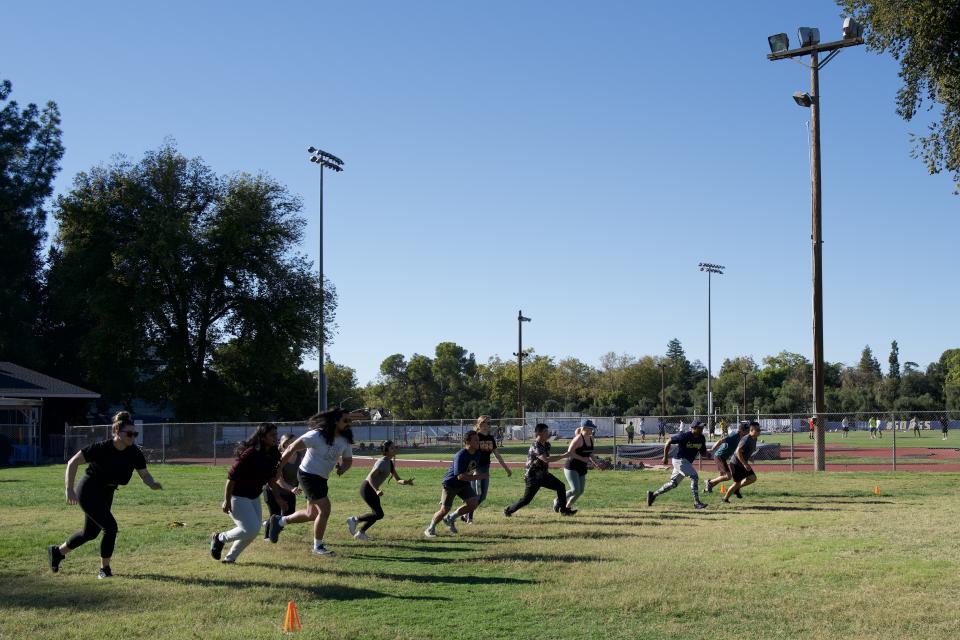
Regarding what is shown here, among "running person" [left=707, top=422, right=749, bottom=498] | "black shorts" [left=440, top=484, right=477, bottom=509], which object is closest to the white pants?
"black shorts" [left=440, top=484, right=477, bottom=509]

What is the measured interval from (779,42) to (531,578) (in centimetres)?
2540

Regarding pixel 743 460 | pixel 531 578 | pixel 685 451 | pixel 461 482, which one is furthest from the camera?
pixel 743 460

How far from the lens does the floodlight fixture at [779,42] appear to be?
3078cm

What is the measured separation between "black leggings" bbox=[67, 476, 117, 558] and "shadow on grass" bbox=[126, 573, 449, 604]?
51 cm

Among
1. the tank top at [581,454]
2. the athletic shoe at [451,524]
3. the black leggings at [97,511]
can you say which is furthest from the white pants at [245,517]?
the tank top at [581,454]

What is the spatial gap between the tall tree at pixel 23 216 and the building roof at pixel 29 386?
3.66 m

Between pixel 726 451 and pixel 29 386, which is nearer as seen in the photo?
pixel 726 451

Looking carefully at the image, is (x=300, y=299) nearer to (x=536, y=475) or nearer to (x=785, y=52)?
(x=785, y=52)

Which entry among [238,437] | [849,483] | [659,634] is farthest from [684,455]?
[238,437]

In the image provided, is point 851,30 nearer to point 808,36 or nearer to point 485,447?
point 808,36

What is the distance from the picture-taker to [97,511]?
10.7 meters

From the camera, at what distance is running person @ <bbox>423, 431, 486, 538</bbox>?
556 inches

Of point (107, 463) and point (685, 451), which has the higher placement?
point (107, 463)

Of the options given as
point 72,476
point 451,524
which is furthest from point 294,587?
point 451,524
